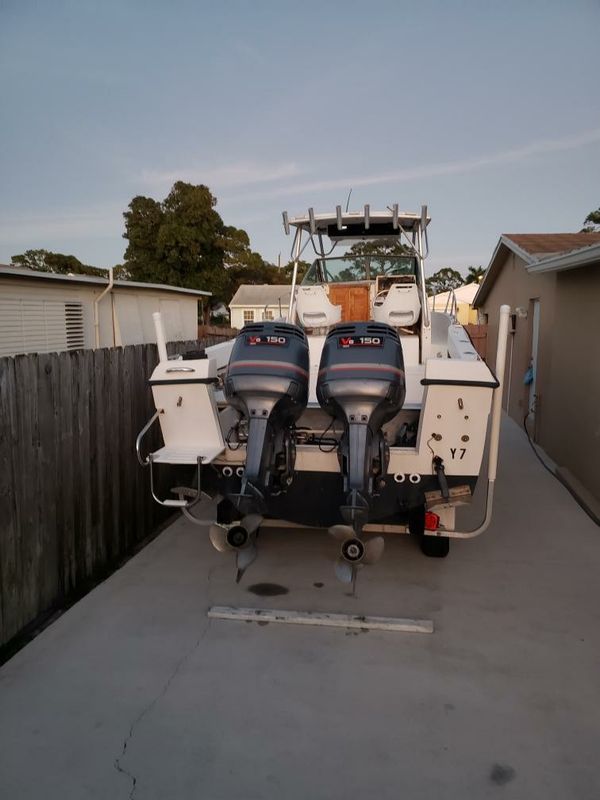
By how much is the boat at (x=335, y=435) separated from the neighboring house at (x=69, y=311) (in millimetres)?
7902

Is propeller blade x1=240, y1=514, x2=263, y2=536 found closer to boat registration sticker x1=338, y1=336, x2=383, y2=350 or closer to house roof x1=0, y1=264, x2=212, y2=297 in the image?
boat registration sticker x1=338, y1=336, x2=383, y2=350

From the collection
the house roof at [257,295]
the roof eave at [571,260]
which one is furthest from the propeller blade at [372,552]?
the house roof at [257,295]

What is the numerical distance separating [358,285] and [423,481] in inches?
123

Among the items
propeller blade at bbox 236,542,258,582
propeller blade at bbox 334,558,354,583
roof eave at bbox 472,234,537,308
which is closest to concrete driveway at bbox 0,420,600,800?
propeller blade at bbox 236,542,258,582

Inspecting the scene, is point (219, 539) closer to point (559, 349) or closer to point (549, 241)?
point (559, 349)

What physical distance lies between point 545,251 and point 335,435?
23.0ft

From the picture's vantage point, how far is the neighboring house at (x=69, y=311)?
37.4 feet

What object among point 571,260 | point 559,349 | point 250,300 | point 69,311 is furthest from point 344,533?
point 250,300

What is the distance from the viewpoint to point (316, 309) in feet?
18.9

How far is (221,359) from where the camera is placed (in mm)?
5180

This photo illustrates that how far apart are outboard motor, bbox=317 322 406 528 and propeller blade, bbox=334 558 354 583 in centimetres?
39

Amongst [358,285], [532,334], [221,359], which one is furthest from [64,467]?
[532,334]

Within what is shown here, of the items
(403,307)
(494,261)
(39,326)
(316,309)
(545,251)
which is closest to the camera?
(403,307)

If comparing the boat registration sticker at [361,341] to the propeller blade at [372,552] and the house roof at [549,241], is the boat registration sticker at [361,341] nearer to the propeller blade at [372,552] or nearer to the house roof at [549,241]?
the propeller blade at [372,552]
